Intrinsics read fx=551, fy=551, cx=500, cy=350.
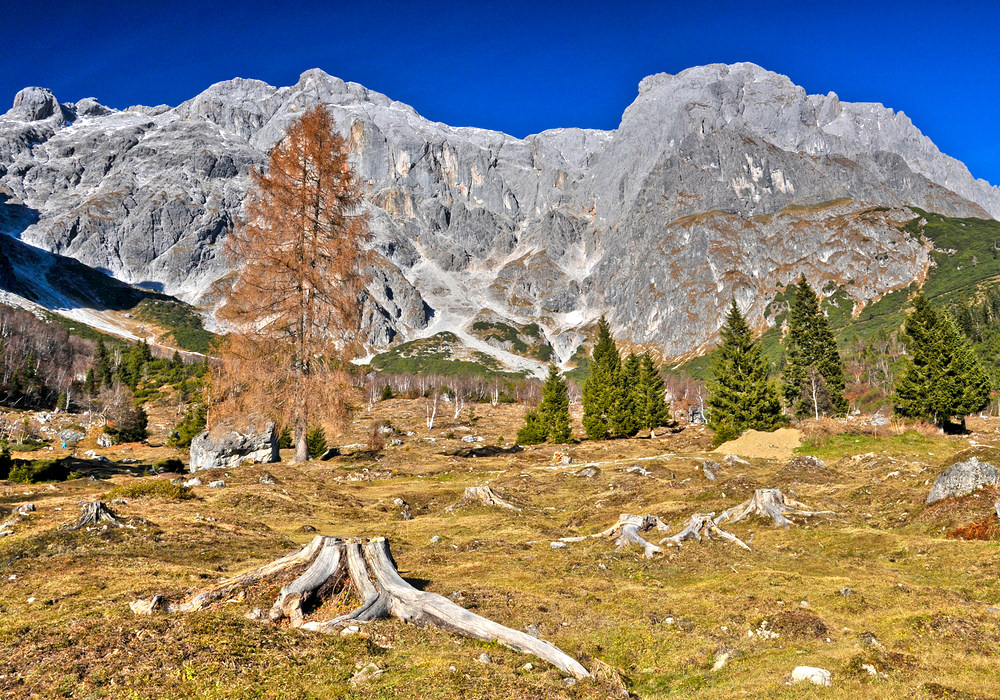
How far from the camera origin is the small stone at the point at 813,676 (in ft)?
22.9

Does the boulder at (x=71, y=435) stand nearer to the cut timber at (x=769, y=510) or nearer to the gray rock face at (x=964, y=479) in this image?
the cut timber at (x=769, y=510)

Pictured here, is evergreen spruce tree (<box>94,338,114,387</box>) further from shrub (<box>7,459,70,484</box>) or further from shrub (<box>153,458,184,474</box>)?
shrub (<box>7,459,70,484</box>)

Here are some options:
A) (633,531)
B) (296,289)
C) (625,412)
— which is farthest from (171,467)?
(625,412)

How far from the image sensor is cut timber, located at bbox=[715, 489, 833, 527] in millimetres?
16219

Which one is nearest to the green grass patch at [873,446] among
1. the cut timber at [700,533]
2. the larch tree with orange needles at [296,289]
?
the cut timber at [700,533]

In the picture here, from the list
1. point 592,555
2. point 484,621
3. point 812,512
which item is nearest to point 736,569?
point 592,555

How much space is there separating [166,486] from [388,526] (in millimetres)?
7242

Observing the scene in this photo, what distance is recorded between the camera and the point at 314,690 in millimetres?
6215

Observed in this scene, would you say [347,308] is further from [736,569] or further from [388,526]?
[736,569]

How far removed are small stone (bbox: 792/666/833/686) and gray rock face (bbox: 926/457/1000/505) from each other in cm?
1075

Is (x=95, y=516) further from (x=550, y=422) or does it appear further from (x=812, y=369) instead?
(x=812, y=369)

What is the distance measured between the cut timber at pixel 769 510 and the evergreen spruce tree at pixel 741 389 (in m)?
27.8

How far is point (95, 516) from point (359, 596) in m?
7.99

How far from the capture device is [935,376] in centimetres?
4641
